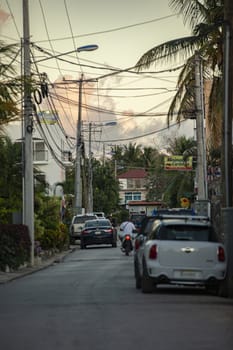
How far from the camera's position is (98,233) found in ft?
154

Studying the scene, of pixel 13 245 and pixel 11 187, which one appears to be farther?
pixel 11 187

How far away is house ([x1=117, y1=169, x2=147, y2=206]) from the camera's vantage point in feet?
437

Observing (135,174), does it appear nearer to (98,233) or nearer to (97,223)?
(97,223)

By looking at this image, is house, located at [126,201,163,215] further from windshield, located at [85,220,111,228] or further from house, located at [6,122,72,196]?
windshield, located at [85,220,111,228]

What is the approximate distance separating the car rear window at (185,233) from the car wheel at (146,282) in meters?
0.79

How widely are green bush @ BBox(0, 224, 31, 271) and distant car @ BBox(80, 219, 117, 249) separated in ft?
53.0

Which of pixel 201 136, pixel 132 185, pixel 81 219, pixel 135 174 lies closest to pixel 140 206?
pixel 135 174

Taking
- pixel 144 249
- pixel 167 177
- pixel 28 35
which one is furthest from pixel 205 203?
pixel 167 177

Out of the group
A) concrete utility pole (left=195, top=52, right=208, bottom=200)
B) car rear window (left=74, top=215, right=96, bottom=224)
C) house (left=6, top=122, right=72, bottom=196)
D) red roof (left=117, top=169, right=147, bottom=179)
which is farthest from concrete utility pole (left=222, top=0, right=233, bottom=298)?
red roof (left=117, top=169, right=147, bottom=179)

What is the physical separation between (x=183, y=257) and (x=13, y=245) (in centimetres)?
1203

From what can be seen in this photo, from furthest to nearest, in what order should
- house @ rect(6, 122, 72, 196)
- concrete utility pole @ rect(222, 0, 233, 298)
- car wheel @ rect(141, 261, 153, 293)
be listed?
house @ rect(6, 122, 72, 196), concrete utility pole @ rect(222, 0, 233, 298), car wheel @ rect(141, 261, 153, 293)

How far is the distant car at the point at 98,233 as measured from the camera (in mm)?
46625

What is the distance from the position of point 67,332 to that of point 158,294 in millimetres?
6323

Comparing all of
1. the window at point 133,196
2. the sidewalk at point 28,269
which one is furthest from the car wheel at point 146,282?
the window at point 133,196
